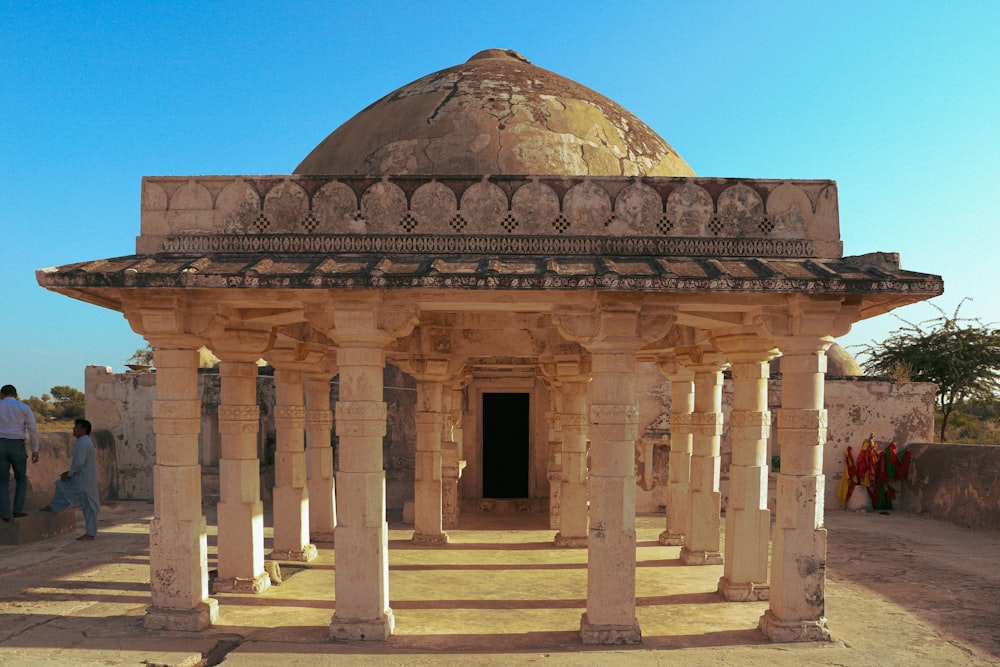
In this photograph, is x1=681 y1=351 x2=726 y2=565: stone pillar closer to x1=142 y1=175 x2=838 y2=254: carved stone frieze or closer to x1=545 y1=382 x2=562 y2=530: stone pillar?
x1=142 y1=175 x2=838 y2=254: carved stone frieze

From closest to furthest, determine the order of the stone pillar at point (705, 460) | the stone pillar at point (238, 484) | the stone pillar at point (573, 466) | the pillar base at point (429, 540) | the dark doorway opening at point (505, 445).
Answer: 1. the stone pillar at point (238, 484)
2. the stone pillar at point (705, 460)
3. the stone pillar at point (573, 466)
4. the pillar base at point (429, 540)
5. the dark doorway opening at point (505, 445)

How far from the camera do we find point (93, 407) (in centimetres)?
1620

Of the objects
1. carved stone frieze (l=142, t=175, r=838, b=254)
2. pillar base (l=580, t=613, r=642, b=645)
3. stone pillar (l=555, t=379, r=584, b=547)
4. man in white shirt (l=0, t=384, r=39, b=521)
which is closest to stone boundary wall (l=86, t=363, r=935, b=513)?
stone pillar (l=555, t=379, r=584, b=547)

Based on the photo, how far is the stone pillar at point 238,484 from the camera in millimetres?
7762

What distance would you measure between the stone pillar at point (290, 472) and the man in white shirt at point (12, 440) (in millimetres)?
3873

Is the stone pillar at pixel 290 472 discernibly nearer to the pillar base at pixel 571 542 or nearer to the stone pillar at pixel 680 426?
the pillar base at pixel 571 542

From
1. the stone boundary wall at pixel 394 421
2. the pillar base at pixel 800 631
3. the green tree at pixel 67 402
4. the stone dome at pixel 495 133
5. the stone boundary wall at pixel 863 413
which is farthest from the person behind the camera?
the green tree at pixel 67 402

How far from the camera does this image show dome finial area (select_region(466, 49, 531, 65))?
9671 millimetres

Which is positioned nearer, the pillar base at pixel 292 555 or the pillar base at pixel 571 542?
the pillar base at pixel 292 555

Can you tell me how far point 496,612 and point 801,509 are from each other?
3.16m

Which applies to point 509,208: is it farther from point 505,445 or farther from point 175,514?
point 505,445

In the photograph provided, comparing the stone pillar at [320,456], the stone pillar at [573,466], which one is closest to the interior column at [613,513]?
the stone pillar at [573,466]

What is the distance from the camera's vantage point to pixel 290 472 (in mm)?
9164

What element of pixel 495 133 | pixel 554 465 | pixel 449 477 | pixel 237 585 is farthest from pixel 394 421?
pixel 495 133
